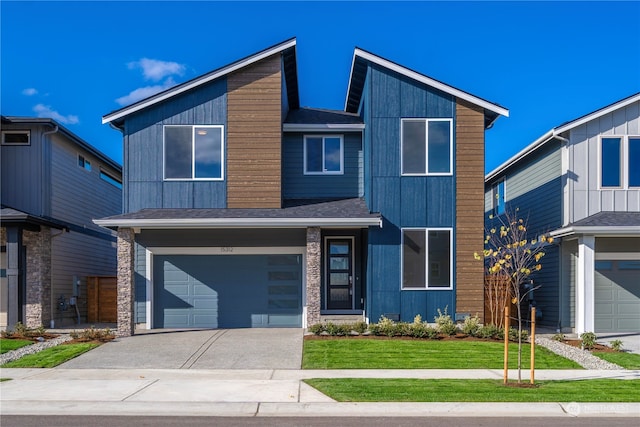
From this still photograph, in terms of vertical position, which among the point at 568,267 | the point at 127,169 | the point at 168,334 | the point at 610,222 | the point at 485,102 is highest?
the point at 485,102

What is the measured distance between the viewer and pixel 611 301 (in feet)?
62.7

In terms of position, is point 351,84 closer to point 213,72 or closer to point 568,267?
point 213,72

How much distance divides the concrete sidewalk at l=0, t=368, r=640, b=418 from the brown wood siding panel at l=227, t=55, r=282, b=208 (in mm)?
6631

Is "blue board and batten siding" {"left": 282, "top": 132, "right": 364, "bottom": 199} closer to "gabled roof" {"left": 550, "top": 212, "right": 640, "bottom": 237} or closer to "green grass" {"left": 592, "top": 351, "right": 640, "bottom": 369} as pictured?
"gabled roof" {"left": 550, "top": 212, "right": 640, "bottom": 237}

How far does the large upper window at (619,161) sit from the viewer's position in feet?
61.6

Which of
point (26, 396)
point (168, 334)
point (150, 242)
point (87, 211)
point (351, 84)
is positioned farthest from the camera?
point (87, 211)

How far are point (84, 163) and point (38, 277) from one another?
18.7 ft

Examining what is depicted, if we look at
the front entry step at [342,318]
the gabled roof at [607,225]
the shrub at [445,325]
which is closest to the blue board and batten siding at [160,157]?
the front entry step at [342,318]

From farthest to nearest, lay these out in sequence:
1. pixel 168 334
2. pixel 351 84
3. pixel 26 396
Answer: pixel 351 84, pixel 168 334, pixel 26 396

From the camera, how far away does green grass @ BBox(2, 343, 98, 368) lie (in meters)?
13.6

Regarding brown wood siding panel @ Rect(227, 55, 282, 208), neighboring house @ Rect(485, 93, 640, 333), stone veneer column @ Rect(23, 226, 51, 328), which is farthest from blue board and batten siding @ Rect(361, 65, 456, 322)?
stone veneer column @ Rect(23, 226, 51, 328)

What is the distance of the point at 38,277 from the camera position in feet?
62.6

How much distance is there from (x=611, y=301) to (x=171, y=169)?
1318 centimetres

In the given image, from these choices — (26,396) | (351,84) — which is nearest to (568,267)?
(351,84)
